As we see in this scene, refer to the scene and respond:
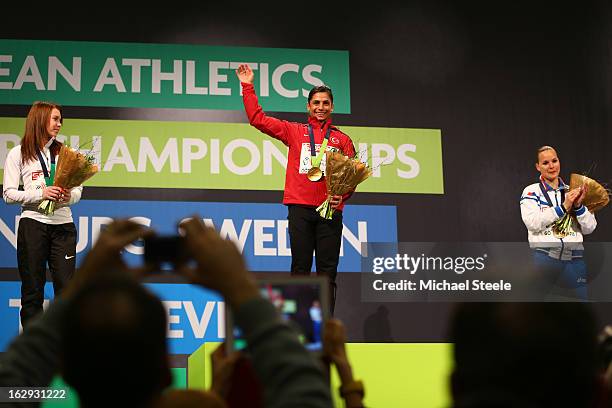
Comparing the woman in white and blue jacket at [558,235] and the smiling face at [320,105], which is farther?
the woman in white and blue jacket at [558,235]

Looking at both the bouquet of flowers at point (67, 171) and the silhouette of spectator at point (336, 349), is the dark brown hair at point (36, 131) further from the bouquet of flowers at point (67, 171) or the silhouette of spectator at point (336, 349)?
the silhouette of spectator at point (336, 349)

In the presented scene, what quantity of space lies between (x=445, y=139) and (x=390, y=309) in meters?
1.57

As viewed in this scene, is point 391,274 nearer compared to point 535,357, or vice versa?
point 535,357

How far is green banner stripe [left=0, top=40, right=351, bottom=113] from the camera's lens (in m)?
7.04

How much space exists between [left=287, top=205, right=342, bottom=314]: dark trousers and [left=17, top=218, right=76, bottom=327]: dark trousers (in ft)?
4.65

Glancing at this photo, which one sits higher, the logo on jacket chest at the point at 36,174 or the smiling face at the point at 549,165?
the smiling face at the point at 549,165

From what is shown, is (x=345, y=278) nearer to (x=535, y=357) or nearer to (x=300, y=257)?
(x=300, y=257)

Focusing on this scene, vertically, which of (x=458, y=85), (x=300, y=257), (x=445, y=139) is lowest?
(x=300, y=257)

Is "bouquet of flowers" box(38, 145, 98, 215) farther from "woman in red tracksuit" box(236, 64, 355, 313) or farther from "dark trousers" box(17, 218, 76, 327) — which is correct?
"woman in red tracksuit" box(236, 64, 355, 313)

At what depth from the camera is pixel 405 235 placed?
23.7ft

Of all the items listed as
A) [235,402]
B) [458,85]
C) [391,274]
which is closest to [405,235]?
[391,274]

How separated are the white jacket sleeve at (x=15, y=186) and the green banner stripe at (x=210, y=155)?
1464 millimetres

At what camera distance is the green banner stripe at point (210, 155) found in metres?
7.02

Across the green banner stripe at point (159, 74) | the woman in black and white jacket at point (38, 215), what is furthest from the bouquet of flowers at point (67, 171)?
the green banner stripe at point (159, 74)
